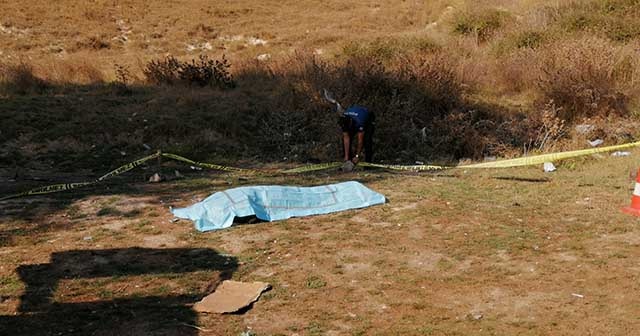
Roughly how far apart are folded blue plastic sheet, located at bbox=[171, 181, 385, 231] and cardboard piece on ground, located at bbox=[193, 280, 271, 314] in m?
1.75

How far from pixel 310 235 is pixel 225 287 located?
1.63 metres

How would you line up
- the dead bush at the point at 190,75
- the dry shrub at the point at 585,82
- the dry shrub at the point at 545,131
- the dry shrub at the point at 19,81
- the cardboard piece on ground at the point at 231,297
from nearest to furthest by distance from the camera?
1. the cardboard piece on ground at the point at 231,297
2. the dry shrub at the point at 545,131
3. the dry shrub at the point at 585,82
4. the dry shrub at the point at 19,81
5. the dead bush at the point at 190,75

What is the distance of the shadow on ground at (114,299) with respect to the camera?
16.3 ft

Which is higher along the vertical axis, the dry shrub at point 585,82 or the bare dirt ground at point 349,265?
the dry shrub at point 585,82

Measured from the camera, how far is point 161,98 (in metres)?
14.8

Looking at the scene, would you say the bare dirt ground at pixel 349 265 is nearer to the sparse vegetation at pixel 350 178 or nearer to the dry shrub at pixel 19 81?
the sparse vegetation at pixel 350 178

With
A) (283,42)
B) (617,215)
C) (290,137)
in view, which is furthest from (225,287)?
(283,42)

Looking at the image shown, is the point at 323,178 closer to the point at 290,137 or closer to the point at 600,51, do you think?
the point at 290,137

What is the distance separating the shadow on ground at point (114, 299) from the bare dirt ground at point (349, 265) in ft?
0.06

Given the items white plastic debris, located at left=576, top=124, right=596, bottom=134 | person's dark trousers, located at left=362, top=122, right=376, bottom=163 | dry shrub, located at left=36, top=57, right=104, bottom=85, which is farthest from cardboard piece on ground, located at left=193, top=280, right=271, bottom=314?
dry shrub, located at left=36, top=57, right=104, bottom=85

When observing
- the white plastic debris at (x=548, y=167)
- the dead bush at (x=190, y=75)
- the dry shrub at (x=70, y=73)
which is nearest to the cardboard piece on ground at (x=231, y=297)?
the white plastic debris at (x=548, y=167)

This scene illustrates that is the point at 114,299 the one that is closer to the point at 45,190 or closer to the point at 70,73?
the point at 45,190

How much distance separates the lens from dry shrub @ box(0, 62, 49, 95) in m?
15.5

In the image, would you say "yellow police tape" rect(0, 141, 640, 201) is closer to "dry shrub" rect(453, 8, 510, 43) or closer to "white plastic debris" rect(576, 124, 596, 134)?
"white plastic debris" rect(576, 124, 596, 134)
